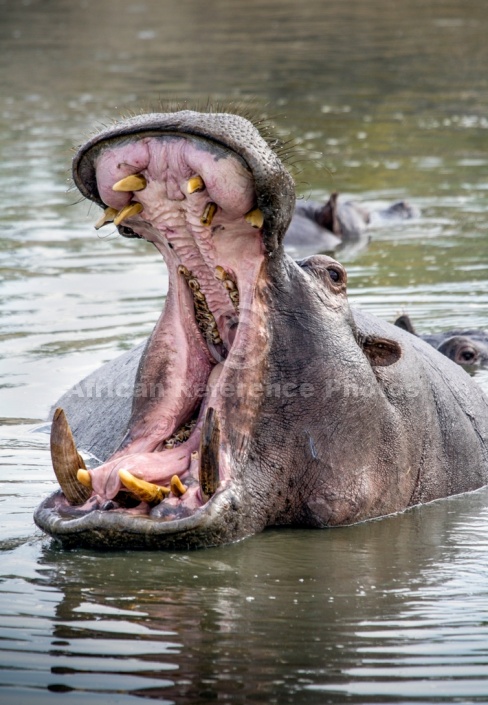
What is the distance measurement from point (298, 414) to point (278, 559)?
58cm

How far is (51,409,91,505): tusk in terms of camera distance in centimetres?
507

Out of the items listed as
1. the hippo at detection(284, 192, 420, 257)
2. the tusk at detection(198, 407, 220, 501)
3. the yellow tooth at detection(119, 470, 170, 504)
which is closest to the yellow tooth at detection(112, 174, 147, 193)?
the tusk at detection(198, 407, 220, 501)

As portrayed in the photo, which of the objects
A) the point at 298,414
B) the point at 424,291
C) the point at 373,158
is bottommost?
the point at 298,414

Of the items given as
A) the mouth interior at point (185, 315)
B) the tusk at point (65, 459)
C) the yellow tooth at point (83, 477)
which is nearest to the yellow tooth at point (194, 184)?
the mouth interior at point (185, 315)

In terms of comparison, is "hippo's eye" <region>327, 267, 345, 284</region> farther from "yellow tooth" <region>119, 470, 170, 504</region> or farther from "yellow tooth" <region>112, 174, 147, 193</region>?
"yellow tooth" <region>119, 470, 170, 504</region>

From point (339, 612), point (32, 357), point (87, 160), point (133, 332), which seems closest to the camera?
point (339, 612)

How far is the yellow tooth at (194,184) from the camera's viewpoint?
4844 mm

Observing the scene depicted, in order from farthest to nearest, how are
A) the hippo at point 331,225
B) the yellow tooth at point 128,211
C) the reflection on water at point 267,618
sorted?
the hippo at point 331,225 < the yellow tooth at point 128,211 < the reflection on water at point 267,618

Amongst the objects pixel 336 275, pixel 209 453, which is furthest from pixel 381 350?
pixel 209 453

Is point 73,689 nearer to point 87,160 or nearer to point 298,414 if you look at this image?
point 298,414

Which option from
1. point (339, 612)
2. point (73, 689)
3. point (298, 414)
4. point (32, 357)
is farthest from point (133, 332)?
point (73, 689)

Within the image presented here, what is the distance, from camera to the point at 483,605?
15.7 feet

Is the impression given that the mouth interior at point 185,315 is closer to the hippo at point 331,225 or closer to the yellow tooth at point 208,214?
the yellow tooth at point 208,214

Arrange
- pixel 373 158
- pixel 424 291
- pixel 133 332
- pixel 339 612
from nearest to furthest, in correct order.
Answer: pixel 339 612 < pixel 133 332 < pixel 424 291 < pixel 373 158
